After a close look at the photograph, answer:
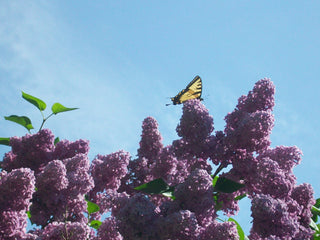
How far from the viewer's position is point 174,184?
4117 mm

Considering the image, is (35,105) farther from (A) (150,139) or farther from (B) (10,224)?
(B) (10,224)

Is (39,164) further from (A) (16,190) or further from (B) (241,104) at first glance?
(B) (241,104)

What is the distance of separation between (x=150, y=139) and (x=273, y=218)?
2018mm

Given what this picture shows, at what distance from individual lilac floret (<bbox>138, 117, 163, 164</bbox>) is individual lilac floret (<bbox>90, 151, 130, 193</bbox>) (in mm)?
595

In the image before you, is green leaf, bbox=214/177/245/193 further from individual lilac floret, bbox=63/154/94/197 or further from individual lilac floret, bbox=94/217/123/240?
individual lilac floret, bbox=63/154/94/197

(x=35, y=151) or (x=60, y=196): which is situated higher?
(x=35, y=151)

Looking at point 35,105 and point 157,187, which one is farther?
point 35,105

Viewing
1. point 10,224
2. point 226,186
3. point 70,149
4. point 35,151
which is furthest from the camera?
point 70,149

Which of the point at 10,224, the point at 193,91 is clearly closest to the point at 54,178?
the point at 10,224

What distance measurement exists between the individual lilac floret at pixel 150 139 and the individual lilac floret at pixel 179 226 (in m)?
1.90

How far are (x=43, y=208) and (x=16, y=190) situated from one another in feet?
1.76

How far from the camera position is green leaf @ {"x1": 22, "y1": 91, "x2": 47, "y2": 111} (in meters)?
5.41

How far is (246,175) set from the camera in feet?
13.0

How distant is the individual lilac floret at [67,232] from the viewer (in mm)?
3314
